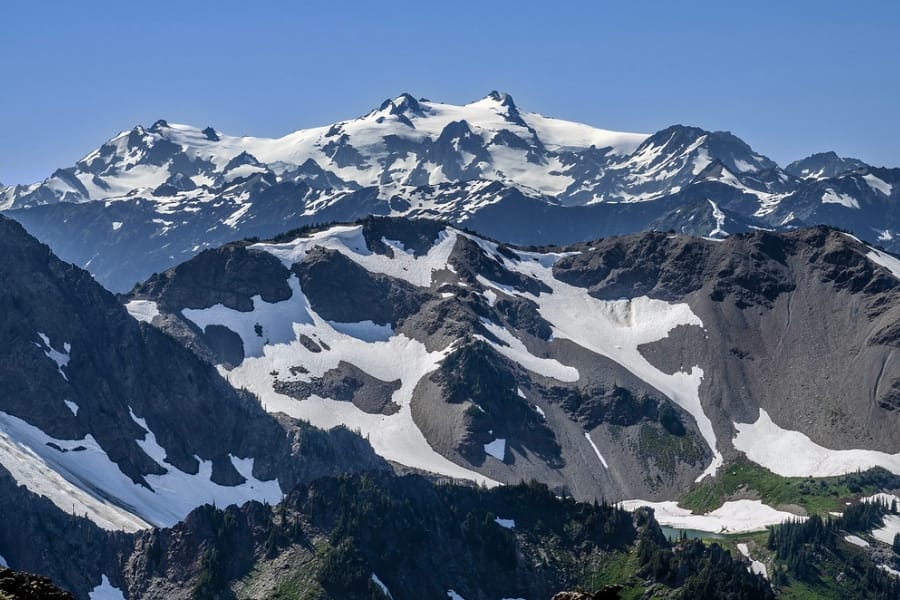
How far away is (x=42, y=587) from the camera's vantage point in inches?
1836

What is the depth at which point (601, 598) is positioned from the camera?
4609 centimetres

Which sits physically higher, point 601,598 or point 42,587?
point 601,598

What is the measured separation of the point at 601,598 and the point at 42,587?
17.7 meters
